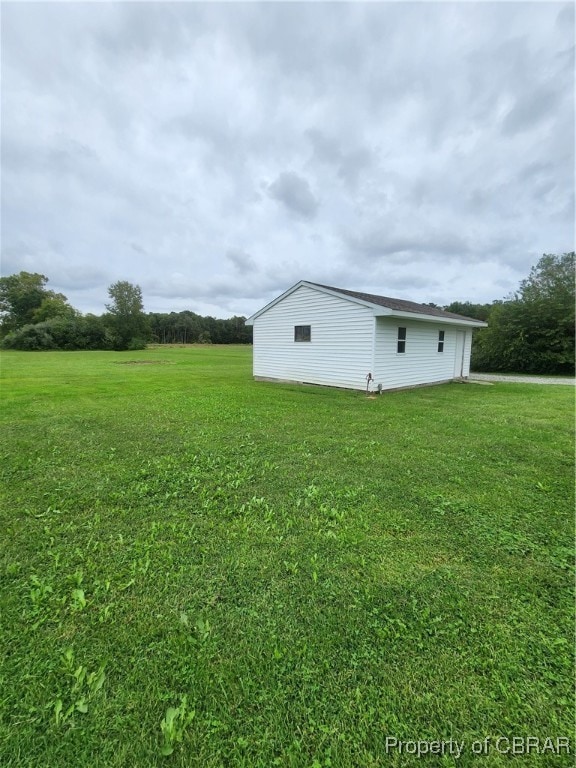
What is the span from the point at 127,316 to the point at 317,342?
4546 cm

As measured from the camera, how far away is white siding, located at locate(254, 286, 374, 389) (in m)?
10.7

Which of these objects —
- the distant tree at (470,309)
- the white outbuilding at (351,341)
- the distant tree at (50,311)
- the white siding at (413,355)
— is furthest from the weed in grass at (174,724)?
the distant tree at (50,311)

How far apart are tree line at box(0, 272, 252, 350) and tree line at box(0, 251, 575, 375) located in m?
0.10

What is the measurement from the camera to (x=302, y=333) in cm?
1255

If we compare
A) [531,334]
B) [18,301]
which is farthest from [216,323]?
[531,334]

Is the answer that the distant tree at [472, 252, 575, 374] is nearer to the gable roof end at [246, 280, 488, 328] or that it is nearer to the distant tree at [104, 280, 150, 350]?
the gable roof end at [246, 280, 488, 328]

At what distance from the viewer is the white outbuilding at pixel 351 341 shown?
1059 centimetres

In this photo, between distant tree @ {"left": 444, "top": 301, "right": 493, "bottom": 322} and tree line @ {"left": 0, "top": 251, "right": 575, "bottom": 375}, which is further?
distant tree @ {"left": 444, "top": 301, "right": 493, "bottom": 322}

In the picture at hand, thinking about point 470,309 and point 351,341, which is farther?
point 470,309

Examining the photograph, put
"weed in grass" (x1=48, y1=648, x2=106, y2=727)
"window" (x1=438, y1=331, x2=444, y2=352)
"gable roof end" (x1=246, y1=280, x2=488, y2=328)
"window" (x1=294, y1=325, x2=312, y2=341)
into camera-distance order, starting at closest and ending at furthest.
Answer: "weed in grass" (x1=48, y1=648, x2=106, y2=727)
"gable roof end" (x1=246, y1=280, x2=488, y2=328)
"window" (x1=294, y1=325, x2=312, y2=341)
"window" (x1=438, y1=331, x2=444, y2=352)

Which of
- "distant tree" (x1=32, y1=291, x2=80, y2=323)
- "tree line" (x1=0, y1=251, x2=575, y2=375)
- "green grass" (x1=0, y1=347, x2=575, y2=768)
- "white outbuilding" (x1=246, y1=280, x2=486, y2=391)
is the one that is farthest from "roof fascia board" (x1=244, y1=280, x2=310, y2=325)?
"distant tree" (x1=32, y1=291, x2=80, y2=323)

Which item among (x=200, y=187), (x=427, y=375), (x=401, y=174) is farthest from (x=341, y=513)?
(x=200, y=187)

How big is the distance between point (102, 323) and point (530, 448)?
51681 millimetres

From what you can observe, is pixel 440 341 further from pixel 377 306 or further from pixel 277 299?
pixel 277 299
